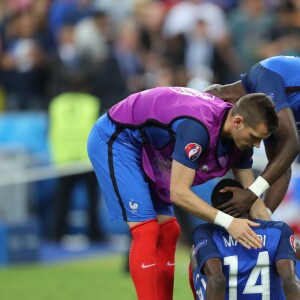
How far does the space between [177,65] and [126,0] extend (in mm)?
2255

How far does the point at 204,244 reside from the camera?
6289 mm

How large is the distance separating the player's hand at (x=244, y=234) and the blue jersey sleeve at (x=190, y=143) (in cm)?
44

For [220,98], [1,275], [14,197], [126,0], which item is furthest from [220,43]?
[220,98]

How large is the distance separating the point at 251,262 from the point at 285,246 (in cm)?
22

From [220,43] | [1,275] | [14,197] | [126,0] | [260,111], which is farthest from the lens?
[126,0]

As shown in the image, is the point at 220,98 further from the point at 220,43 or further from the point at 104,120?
the point at 220,43

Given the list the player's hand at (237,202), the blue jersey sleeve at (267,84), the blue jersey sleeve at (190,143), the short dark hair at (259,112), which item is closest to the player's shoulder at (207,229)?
the player's hand at (237,202)

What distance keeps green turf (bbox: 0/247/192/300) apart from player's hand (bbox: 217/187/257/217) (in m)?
2.37

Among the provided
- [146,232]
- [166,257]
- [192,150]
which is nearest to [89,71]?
[166,257]

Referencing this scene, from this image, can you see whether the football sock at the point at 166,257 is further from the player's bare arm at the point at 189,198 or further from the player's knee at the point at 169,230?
the player's bare arm at the point at 189,198

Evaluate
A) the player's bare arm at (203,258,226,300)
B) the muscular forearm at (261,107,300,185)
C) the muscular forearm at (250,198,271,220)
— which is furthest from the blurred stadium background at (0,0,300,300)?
the player's bare arm at (203,258,226,300)

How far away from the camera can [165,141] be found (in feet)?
22.3

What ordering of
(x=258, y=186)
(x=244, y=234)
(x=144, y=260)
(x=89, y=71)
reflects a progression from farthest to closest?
1. (x=89, y=71)
2. (x=144, y=260)
3. (x=258, y=186)
4. (x=244, y=234)

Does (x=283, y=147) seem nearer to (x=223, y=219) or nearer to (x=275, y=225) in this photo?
(x=275, y=225)
